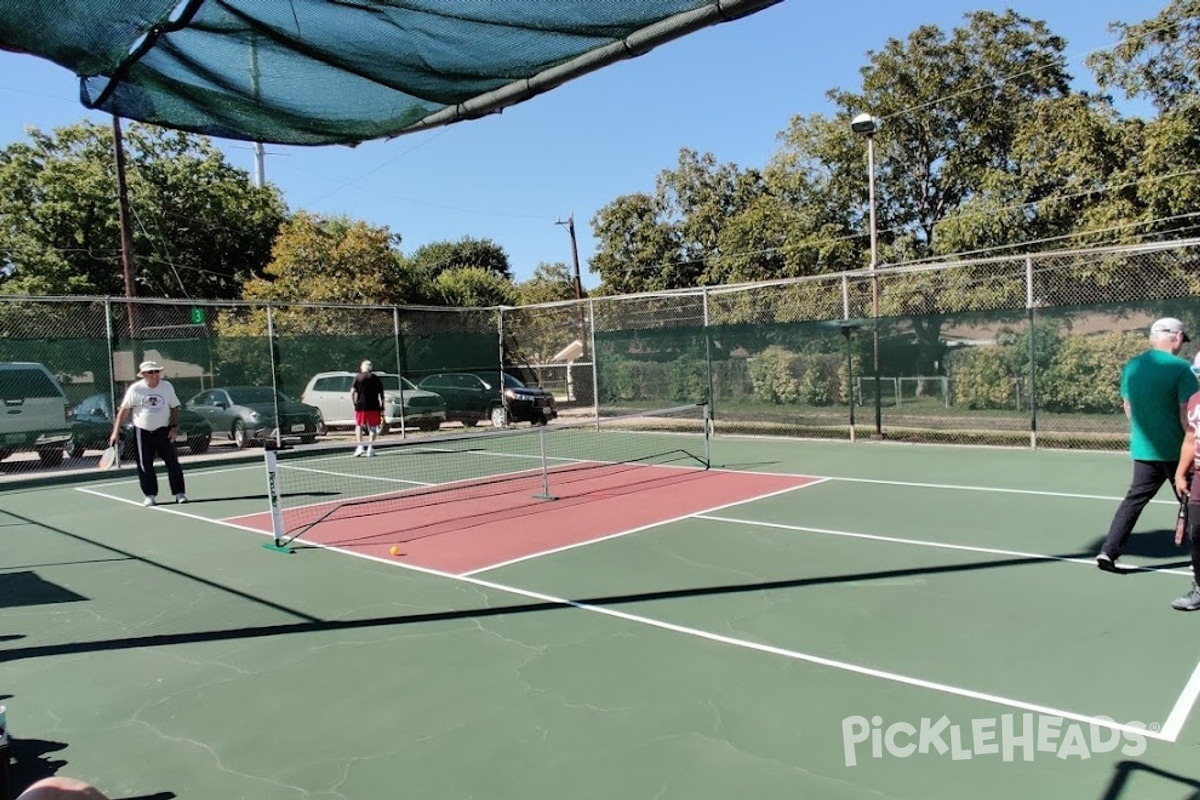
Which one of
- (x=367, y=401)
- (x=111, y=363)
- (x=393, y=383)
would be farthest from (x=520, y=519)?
(x=393, y=383)

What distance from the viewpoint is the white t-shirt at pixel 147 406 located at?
9914mm

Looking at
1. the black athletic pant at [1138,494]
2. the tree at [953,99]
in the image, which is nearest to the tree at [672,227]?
the tree at [953,99]

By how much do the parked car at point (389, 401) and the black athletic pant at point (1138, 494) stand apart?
1511 centimetres

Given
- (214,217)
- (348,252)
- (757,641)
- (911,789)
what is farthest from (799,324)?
(214,217)

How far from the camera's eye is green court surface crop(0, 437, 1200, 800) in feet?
11.3

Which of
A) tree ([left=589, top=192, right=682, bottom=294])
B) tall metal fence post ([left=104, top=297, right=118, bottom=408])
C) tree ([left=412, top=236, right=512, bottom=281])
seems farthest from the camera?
tree ([left=412, top=236, right=512, bottom=281])

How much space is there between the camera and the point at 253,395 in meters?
16.9

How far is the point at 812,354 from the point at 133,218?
30733mm

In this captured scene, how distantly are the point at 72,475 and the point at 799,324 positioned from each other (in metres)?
13.6

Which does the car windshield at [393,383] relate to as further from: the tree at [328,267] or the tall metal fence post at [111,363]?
the tree at [328,267]

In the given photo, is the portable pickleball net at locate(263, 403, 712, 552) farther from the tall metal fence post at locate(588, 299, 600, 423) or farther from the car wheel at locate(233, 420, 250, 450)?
the car wheel at locate(233, 420, 250, 450)

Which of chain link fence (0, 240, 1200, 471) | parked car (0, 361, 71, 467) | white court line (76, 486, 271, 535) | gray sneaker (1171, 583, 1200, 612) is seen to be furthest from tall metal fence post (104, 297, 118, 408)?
gray sneaker (1171, 583, 1200, 612)

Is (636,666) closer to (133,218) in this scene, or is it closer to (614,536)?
(614,536)

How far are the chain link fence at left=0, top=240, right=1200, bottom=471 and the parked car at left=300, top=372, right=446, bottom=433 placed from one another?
429mm
